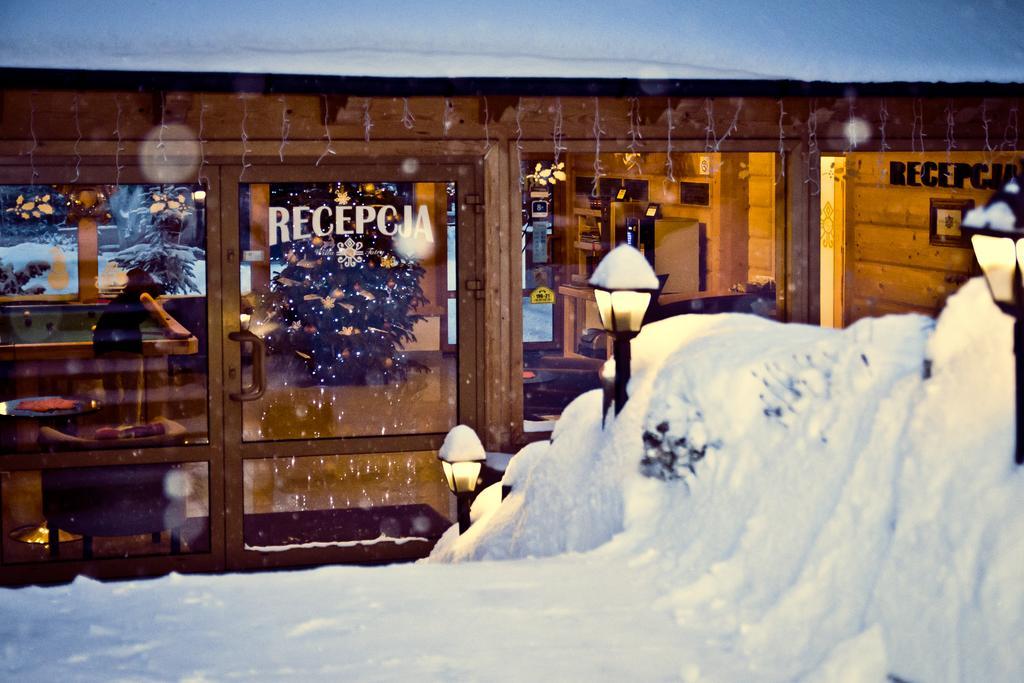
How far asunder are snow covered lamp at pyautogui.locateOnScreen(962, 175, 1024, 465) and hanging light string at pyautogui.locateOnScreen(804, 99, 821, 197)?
5119 mm

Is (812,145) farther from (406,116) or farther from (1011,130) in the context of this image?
(406,116)

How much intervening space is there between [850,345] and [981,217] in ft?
3.37

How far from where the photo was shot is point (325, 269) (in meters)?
9.07

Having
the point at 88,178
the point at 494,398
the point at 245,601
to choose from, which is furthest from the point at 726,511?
the point at 88,178

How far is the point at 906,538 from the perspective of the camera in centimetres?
425

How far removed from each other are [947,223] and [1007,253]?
759 cm

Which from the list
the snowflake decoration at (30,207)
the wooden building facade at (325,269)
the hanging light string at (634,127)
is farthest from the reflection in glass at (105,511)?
the hanging light string at (634,127)

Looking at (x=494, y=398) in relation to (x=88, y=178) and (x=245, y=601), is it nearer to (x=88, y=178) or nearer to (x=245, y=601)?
(x=88, y=178)

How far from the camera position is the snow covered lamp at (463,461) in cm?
844

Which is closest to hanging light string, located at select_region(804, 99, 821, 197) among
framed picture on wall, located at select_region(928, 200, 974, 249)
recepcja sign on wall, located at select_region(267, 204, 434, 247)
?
framed picture on wall, located at select_region(928, 200, 974, 249)

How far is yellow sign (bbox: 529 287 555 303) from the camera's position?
9516 mm

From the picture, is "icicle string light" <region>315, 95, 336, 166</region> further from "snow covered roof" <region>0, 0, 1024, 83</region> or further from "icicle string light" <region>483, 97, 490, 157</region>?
"icicle string light" <region>483, 97, 490, 157</region>

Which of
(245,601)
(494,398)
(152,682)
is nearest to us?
(152,682)

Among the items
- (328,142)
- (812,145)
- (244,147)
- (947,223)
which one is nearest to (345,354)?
(328,142)
